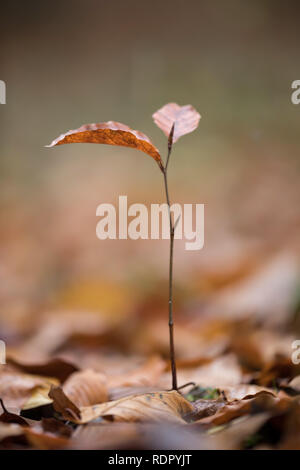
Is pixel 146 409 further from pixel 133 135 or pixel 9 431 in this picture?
pixel 133 135

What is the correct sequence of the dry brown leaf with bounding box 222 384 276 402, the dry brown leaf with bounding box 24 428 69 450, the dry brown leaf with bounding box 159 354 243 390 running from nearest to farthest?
the dry brown leaf with bounding box 24 428 69 450, the dry brown leaf with bounding box 222 384 276 402, the dry brown leaf with bounding box 159 354 243 390

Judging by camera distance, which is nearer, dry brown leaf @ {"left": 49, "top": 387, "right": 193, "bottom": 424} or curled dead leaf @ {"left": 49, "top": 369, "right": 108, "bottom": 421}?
dry brown leaf @ {"left": 49, "top": 387, "right": 193, "bottom": 424}

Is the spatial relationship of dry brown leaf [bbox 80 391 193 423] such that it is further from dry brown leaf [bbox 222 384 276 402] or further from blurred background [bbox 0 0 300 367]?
blurred background [bbox 0 0 300 367]

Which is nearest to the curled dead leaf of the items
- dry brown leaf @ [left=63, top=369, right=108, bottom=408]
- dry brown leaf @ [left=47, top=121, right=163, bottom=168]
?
dry brown leaf @ [left=63, top=369, right=108, bottom=408]

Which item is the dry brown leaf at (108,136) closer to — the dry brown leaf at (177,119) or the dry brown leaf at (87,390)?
the dry brown leaf at (177,119)

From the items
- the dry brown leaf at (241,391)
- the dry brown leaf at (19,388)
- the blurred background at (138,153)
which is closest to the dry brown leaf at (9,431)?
the dry brown leaf at (19,388)

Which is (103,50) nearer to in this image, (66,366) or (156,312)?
(156,312)
